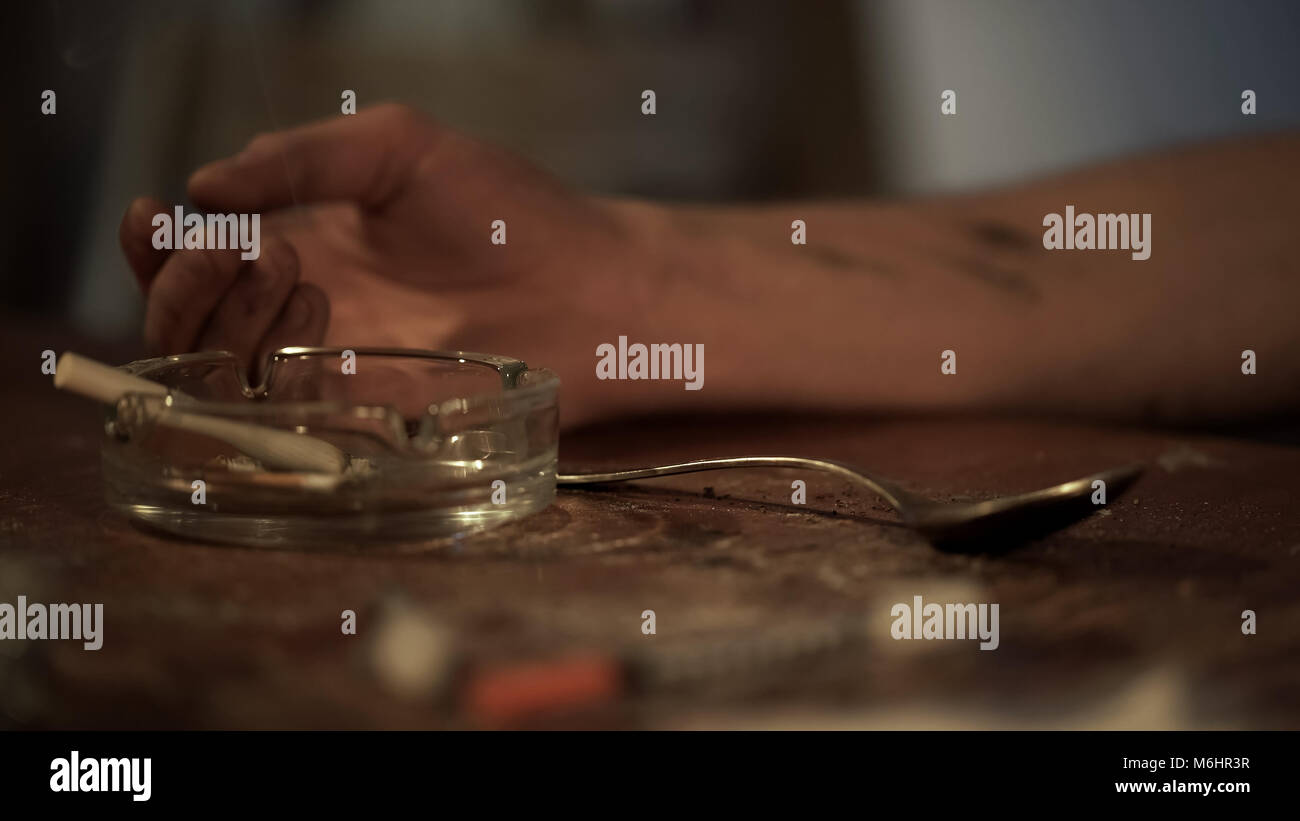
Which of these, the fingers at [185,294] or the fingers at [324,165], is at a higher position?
the fingers at [324,165]

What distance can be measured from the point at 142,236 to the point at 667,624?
38cm

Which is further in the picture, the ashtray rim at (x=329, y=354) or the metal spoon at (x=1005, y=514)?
the ashtray rim at (x=329, y=354)

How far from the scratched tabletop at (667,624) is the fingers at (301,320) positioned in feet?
0.60

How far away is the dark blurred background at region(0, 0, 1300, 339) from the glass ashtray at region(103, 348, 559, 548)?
0.98 m

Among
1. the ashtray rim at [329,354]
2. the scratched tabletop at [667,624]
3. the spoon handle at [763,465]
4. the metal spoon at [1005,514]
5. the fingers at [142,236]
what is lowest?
the scratched tabletop at [667,624]

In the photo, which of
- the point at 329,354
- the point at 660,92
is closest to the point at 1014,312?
the point at 329,354

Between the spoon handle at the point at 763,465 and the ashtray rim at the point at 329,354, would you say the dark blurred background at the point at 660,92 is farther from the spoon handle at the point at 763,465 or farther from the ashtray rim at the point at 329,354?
the spoon handle at the point at 763,465

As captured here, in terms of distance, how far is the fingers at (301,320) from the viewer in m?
0.64

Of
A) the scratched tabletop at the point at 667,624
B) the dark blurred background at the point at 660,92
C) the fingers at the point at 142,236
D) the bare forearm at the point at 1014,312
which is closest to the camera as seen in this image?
the scratched tabletop at the point at 667,624

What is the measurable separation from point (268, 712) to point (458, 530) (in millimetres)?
135

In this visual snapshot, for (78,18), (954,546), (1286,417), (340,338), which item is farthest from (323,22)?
(954,546)

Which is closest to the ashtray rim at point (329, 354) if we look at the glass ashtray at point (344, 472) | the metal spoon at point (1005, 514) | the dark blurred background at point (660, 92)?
the glass ashtray at point (344, 472)

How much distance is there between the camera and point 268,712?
29 centimetres
